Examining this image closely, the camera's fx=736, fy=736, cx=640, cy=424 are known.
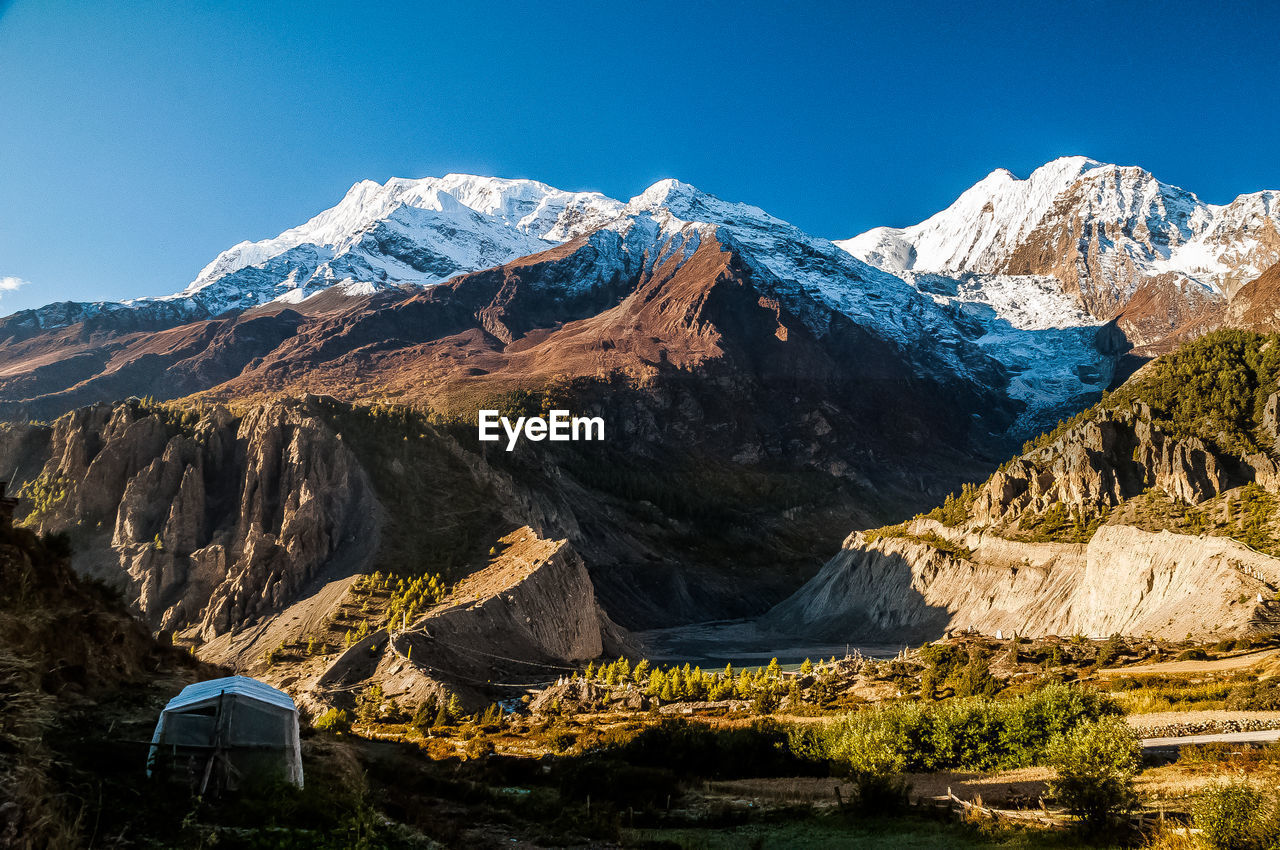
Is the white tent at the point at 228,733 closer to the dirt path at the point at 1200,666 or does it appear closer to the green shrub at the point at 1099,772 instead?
the green shrub at the point at 1099,772

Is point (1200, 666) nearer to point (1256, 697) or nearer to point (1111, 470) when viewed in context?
point (1256, 697)

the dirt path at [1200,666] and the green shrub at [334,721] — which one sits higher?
the dirt path at [1200,666]

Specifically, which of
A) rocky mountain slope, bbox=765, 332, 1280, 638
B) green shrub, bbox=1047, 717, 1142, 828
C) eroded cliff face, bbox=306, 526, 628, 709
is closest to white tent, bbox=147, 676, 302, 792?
green shrub, bbox=1047, 717, 1142, 828

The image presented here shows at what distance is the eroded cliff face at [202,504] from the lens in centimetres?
6278

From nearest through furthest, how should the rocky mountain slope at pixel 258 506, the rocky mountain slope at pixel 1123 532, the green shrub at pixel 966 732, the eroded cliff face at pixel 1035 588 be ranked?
the green shrub at pixel 966 732 → the eroded cliff face at pixel 1035 588 → the rocky mountain slope at pixel 1123 532 → the rocky mountain slope at pixel 258 506

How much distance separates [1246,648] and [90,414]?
101 m

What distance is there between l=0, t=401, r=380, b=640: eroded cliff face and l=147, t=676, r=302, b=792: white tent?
156 ft

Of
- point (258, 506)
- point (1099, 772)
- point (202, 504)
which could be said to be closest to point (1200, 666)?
point (1099, 772)

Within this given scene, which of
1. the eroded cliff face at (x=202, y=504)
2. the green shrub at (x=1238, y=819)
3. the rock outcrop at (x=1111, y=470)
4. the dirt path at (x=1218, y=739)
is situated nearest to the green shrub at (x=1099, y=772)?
the green shrub at (x=1238, y=819)

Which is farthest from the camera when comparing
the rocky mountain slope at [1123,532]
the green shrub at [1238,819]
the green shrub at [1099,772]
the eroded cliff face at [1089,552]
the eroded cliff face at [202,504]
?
the eroded cliff face at [202,504]

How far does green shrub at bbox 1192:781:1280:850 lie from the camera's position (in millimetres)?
14102

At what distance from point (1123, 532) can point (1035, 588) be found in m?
11.7

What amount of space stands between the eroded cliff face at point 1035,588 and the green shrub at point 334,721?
52.6 meters

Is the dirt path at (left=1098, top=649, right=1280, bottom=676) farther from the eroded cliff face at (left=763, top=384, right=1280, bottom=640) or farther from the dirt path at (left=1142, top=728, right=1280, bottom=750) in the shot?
the dirt path at (left=1142, top=728, right=1280, bottom=750)
